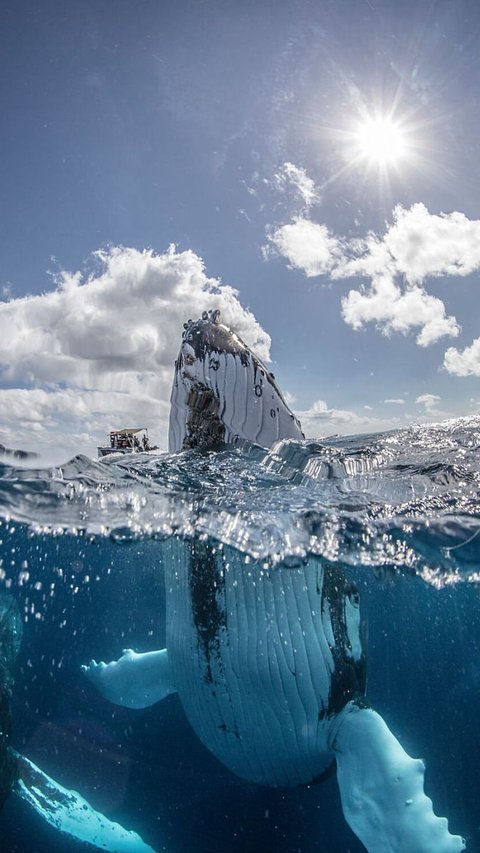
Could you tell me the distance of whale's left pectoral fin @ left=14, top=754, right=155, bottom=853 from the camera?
229 inches

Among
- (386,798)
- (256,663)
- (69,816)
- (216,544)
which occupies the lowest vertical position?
(69,816)

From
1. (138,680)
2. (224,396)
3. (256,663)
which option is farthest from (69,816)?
(224,396)

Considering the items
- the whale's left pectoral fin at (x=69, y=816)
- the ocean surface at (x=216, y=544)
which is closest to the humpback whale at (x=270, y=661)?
the ocean surface at (x=216, y=544)

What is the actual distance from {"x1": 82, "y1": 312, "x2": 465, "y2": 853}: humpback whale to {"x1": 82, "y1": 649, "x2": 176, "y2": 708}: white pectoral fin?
37.2 inches

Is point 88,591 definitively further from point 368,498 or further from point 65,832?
point 368,498

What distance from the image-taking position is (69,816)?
19.9 ft

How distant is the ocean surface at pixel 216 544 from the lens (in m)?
4.65

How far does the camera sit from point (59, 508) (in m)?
4.77

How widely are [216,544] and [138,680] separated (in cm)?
207

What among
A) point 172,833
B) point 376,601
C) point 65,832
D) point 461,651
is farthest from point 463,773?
point 461,651

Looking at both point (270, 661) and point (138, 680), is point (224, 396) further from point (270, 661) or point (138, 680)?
point (138, 680)

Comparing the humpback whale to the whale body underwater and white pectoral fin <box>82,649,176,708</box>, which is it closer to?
the whale body underwater

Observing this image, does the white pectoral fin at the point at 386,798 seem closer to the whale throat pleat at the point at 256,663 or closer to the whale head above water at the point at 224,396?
the whale throat pleat at the point at 256,663

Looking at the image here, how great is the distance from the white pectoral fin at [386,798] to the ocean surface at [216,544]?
1.34m
